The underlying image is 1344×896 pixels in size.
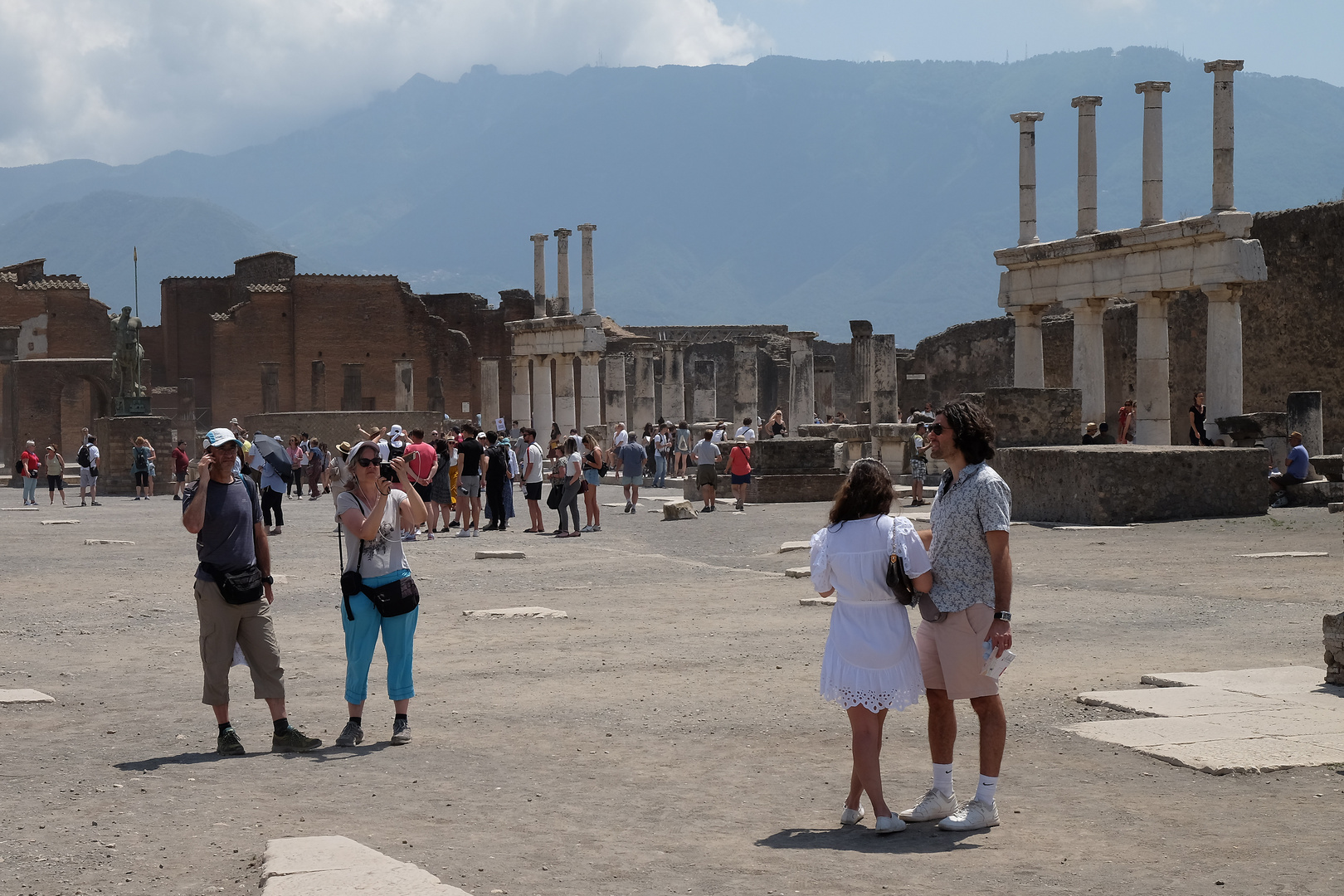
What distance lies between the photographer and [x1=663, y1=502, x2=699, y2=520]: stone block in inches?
890

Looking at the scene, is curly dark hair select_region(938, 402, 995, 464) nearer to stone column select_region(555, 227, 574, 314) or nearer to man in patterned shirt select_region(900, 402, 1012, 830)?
man in patterned shirt select_region(900, 402, 1012, 830)

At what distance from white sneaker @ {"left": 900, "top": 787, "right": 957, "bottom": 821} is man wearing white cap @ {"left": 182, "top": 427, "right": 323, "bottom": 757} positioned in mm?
2869

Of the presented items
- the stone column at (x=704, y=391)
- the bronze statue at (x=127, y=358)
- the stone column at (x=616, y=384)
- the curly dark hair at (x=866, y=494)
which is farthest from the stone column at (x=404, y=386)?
the curly dark hair at (x=866, y=494)

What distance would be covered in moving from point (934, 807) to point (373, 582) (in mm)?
2908

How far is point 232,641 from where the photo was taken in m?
7.20

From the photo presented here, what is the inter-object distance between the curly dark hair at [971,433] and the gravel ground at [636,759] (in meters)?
1.29

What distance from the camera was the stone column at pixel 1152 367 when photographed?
973 inches

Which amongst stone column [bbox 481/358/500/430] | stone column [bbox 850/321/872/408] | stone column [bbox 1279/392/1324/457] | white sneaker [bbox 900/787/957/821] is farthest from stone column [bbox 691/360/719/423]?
white sneaker [bbox 900/787/957/821]

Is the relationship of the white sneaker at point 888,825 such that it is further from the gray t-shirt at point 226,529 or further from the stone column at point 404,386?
the stone column at point 404,386

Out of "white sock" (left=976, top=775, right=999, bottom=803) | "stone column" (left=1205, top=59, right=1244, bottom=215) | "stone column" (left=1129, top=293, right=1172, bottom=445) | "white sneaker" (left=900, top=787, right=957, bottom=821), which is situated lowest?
"white sneaker" (left=900, top=787, right=957, bottom=821)

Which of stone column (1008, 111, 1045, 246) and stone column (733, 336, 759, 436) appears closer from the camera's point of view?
stone column (1008, 111, 1045, 246)

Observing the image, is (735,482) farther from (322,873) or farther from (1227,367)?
(322,873)

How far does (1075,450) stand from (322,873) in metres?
14.4

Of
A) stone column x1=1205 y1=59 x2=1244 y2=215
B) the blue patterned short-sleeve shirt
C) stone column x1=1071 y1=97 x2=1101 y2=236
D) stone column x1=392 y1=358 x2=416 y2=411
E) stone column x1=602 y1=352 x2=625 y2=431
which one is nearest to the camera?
the blue patterned short-sleeve shirt
